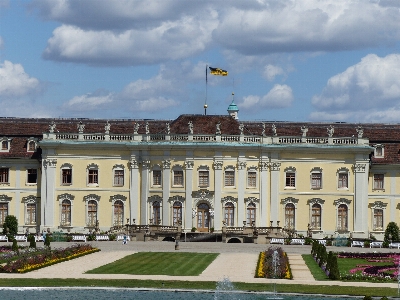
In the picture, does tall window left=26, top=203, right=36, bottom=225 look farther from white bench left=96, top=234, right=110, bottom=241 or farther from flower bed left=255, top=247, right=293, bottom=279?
flower bed left=255, top=247, right=293, bottom=279

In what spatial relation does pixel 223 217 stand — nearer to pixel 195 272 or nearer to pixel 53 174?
→ pixel 53 174

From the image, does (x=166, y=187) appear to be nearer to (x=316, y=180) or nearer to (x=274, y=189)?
(x=274, y=189)

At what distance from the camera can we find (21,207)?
9662 cm

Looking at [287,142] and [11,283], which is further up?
[287,142]

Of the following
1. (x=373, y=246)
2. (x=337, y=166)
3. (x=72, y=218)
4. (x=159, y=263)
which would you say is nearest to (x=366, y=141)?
(x=337, y=166)

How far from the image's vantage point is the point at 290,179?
95.4 meters

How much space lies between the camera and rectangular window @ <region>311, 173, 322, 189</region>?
95125 millimetres

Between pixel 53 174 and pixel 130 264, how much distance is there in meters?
31.8

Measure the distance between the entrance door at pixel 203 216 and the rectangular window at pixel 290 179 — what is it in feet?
22.4

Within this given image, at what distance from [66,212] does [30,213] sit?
3.29 meters

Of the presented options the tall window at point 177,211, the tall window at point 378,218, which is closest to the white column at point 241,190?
the tall window at point 177,211

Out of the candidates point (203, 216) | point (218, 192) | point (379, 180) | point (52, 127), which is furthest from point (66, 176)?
point (379, 180)

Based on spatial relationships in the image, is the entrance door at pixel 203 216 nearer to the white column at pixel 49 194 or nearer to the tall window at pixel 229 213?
the tall window at pixel 229 213

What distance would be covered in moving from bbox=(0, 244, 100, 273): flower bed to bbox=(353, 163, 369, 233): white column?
27.6 metres
